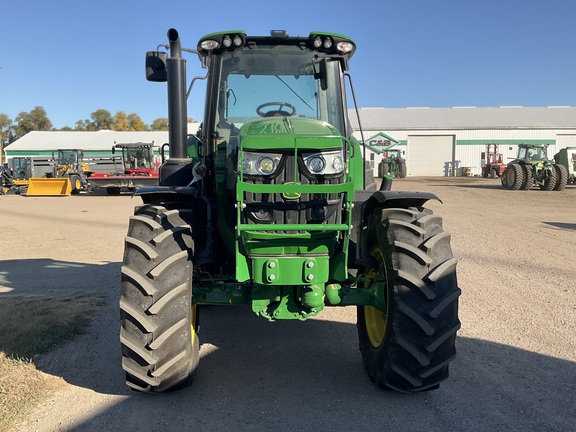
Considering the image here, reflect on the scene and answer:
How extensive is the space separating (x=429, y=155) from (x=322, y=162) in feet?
158

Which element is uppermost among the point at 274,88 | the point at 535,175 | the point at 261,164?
the point at 274,88

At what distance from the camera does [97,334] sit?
474cm

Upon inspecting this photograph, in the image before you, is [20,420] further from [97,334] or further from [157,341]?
[97,334]

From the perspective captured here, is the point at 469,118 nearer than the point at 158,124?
Yes

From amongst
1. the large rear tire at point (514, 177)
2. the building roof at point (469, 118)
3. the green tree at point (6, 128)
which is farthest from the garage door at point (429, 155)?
the green tree at point (6, 128)

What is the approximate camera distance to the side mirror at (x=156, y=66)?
14.4ft

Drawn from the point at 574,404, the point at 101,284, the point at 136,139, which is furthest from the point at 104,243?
the point at 136,139

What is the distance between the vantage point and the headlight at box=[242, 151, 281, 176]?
10.5ft

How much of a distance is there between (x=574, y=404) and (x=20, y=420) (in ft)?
12.0

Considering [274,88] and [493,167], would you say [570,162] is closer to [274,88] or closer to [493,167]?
[493,167]

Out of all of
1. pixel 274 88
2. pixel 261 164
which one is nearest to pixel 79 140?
pixel 274 88

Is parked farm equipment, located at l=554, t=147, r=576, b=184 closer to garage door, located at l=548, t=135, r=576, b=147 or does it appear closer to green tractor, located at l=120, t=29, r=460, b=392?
garage door, located at l=548, t=135, r=576, b=147

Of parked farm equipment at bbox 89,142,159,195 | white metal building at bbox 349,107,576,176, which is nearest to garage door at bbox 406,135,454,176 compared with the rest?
white metal building at bbox 349,107,576,176

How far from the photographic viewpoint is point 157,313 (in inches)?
125
